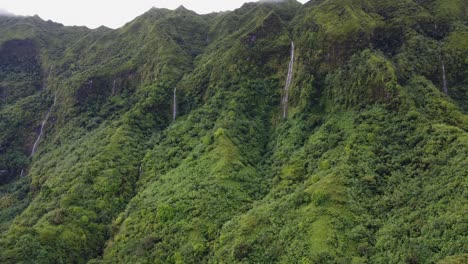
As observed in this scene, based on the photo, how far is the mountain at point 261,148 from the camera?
2203 inches

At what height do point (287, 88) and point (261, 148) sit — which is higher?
point (287, 88)

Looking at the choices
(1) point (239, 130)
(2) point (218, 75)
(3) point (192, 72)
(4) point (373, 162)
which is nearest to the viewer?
(4) point (373, 162)

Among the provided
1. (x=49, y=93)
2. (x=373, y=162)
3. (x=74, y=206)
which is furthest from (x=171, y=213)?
(x=49, y=93)

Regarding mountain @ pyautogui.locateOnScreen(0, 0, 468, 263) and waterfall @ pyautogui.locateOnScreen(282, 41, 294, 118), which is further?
waterfall @ pyautogui.locateOnScreen(282, 41, 294, 118)

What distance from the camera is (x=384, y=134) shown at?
69375mm

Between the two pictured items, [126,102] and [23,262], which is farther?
[126,102]

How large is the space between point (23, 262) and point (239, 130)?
47.4 m

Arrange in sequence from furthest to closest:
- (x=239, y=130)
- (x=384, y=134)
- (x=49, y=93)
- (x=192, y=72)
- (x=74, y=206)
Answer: (x=49, y=93)
(x=192, y=72)
(x=239, y=130)
(x=74, y=206)
(x=384, y=134)

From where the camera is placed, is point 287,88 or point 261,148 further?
point 287,88

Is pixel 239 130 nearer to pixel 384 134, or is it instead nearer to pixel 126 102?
pixel 384 134

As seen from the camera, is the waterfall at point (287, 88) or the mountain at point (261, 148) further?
the waterfall at point (287, 88)

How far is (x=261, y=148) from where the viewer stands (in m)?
87.1

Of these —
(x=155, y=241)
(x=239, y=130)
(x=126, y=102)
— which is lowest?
(x=155, y=241)

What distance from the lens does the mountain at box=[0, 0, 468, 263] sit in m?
56.0
